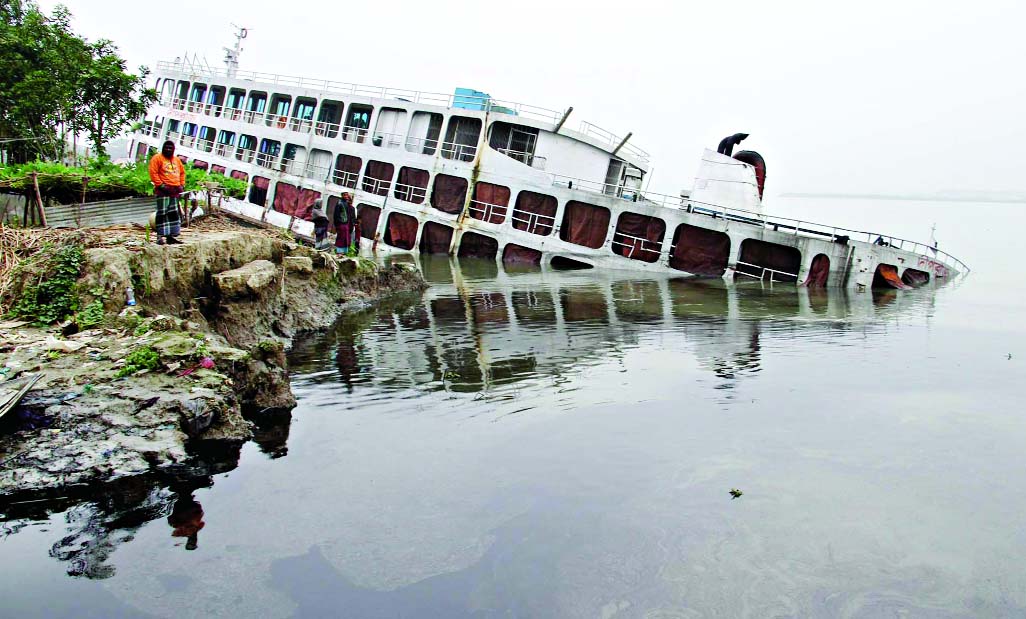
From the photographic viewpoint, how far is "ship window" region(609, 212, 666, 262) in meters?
26.4

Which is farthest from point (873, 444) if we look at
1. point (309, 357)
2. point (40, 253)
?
point (40, 253)

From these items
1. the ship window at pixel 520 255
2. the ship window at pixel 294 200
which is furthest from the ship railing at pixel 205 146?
the ship window at pixel 520 255

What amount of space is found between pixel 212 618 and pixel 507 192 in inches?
933

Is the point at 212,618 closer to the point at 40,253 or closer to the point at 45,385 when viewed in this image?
the point at 45,385

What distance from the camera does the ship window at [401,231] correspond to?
28.9 m

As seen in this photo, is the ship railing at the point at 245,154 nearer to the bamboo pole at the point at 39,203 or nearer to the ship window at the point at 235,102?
the ship window at the point at 235,102

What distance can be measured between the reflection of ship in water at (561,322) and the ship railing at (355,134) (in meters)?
8.78

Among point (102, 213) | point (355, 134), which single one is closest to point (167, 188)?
point (102, 213)

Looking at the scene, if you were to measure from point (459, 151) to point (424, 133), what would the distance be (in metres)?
1.87

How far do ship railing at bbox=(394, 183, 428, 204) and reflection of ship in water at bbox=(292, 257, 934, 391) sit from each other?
4887mm

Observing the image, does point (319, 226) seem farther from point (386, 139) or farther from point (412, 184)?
point (386, 139)

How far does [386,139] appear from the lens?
29.8 meters

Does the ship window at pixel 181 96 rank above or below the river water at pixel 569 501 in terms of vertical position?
above

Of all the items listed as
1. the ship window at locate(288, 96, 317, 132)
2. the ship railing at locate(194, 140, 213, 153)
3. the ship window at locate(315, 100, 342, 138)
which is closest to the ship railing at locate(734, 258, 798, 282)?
the ship window at locate(315, 100, 342, 138)
